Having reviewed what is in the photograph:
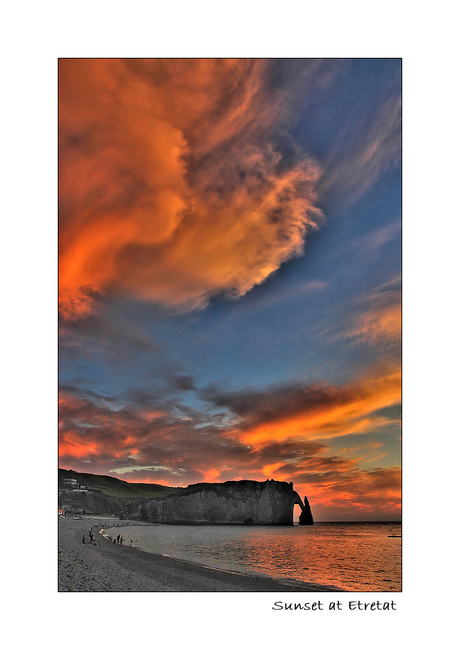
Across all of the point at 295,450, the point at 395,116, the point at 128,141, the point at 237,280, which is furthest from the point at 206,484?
the point at 395,116

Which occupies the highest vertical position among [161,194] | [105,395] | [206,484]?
[161,194]

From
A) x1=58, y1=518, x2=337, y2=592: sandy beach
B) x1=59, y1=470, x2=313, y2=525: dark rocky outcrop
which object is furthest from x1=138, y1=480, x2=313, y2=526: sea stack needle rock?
x1=58, y1=518, x2=337, y2=592: sandy beach

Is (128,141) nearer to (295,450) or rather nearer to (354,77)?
(354,77)

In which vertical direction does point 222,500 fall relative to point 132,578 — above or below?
below

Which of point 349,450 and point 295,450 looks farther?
point 295,450

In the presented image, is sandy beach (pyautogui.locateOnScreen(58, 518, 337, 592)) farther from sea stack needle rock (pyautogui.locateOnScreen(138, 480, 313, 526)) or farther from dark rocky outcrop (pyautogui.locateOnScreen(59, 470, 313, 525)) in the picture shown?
sea stack needle rock (pyautogui.locateOnScreen(138, 480, 313, 526))

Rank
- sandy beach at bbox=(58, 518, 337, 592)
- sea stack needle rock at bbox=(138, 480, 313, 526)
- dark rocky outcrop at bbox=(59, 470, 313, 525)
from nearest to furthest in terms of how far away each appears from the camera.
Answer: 1. sandy beach at bbox=(58, 518, 337, 592)
2. dark rocky outcrop at bbox=(59, 470, 313, 525)
3. sea stack needle rock at bbox=(138, 480, 313, 526)

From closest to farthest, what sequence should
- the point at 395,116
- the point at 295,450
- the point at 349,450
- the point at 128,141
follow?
the point at 395,116
the point at 128,141
the point at 349,450
the point at 295,450

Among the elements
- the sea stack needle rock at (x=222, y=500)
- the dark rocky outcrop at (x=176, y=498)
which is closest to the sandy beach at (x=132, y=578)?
the dark rocky outcrop at (x=176, y=498)

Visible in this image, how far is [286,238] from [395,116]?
5764 millimetres

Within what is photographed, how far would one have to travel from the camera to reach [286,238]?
1686 cm

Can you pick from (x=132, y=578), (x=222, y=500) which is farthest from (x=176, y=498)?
(x=132, y=578)

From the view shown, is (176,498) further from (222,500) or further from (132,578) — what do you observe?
(132,578)

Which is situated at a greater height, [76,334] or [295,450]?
[76,334]
